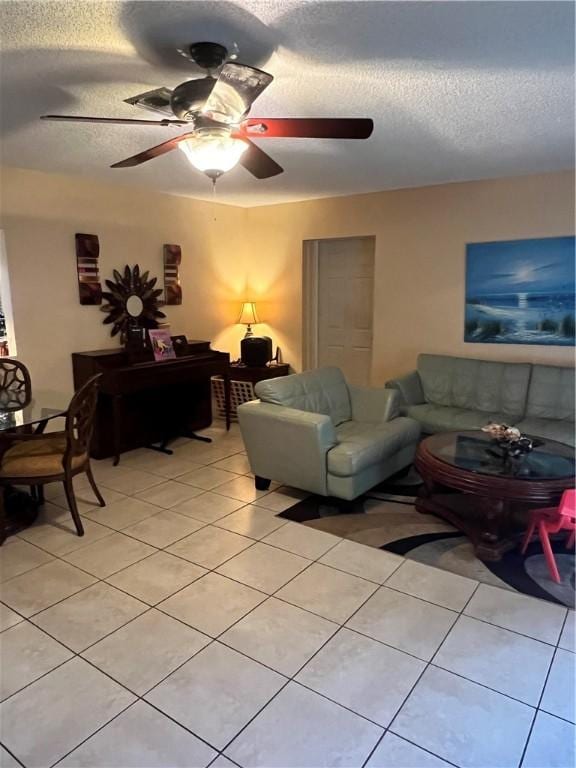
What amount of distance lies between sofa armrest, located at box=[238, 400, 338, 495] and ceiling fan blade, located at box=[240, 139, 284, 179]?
4.99 feet

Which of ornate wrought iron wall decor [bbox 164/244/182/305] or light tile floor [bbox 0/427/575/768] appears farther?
ornate wrought iron wall decor [bbox 164/244/182/305]

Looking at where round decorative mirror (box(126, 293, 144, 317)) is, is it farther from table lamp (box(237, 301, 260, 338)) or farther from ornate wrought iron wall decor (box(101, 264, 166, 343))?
table lamp (box(237, 301, 260, 338))

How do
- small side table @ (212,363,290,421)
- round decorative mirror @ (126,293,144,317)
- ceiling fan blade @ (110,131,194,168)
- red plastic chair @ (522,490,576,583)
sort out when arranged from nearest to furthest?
ceiling fan blade @ (110,131,194,168) → red plastic chair @ (522,490,576,583) → round decorative mirror @ (126,293,144,317) → small side table @ (212,363,290,421)

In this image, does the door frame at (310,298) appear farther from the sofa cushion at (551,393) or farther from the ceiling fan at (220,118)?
the ceiling fan at (220,118)

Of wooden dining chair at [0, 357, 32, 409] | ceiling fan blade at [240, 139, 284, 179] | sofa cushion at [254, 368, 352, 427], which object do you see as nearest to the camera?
ceiling fan blade at [240, 139, 284, 179]

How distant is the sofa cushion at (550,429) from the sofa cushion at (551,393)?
7 cm

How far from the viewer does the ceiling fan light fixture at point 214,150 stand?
6.86ft

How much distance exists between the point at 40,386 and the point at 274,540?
248 centimetres

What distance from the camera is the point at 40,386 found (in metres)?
4.25

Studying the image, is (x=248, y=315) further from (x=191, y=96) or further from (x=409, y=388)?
(x=191, y=96)

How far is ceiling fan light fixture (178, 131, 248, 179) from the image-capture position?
2.09 m

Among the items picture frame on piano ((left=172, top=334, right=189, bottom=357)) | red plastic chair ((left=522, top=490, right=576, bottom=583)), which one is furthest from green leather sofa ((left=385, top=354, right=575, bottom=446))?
picture frame on piano ((left=172, top=334, right=189, bottom=357))

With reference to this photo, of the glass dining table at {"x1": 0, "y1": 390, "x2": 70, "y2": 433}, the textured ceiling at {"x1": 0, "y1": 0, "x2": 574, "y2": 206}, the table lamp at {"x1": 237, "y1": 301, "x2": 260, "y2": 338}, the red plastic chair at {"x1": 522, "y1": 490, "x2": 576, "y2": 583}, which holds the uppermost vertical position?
the textured ceiling at {"x1": 0, "y1": 0, "x2": 574, "y2": 206}

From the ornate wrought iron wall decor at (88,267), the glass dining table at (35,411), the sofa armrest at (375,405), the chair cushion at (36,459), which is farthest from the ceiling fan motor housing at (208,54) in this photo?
the ornate wrought iron wall decor at (88,267)
